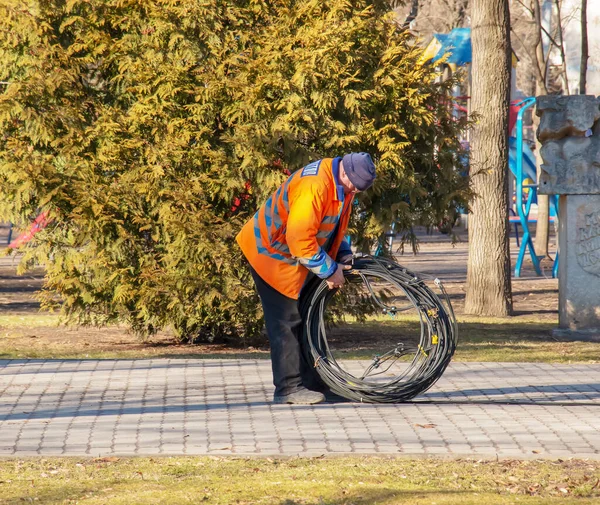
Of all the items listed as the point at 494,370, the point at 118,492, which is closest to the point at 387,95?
the point at 494,370

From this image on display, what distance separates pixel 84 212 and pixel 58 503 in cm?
625

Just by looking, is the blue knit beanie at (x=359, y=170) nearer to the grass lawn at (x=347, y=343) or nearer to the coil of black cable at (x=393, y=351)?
the coil of black cable at (x=393, y=351)

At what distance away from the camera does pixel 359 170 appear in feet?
22.2

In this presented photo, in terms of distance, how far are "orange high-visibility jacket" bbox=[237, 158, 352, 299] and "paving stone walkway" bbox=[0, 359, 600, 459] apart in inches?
36.6

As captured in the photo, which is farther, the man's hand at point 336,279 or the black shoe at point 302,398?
the black shoe at point 302,398

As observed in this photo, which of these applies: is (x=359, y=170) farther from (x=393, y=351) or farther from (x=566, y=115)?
(x=566, y=115)

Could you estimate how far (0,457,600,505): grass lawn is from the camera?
195 inches

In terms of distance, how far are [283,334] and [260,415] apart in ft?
1.88

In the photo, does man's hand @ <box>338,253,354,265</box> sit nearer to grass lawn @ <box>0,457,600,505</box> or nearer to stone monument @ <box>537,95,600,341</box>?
grass lawn @ <box>0,457,600,505</box>

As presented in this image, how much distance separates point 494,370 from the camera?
30.3 ft

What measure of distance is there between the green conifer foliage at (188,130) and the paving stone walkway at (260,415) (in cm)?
182

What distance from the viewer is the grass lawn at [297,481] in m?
4.95

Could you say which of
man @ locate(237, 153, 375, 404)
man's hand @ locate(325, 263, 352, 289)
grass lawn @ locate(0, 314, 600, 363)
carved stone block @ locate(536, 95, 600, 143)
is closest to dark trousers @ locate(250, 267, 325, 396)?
man @ locate(237, 153, 375, 404)

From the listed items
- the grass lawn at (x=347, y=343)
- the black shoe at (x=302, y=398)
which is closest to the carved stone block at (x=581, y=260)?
the grass lawn at (x=347, y=343)
